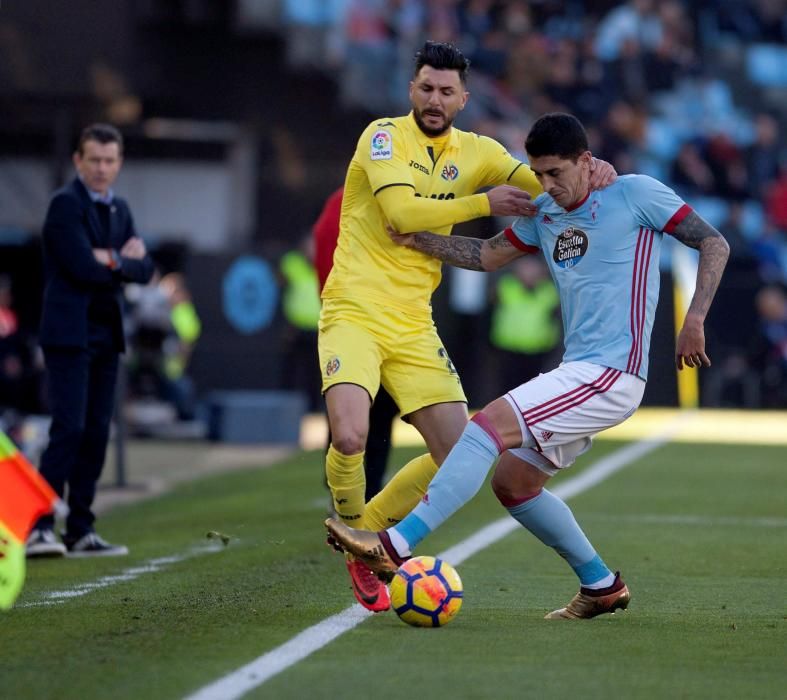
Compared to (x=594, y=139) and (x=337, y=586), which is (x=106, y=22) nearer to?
(x=594, y=139)

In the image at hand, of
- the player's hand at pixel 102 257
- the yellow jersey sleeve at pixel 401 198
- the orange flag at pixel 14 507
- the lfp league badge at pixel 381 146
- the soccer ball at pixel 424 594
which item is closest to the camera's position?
the orange flag at pixel 14 507

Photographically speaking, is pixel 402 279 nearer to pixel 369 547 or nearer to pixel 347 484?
pixel 347 484

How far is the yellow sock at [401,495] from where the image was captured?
7125 millimetres

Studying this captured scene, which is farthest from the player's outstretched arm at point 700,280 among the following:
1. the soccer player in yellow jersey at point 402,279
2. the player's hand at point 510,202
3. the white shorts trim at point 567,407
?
the soccer player in yellow jersey at point 402,279

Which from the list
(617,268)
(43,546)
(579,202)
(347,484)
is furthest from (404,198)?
A: (43,546)

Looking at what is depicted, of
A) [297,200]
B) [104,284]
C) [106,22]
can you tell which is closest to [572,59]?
[297,200]

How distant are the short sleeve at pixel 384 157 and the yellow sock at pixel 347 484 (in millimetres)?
1074

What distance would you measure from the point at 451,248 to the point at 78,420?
2.90 metres

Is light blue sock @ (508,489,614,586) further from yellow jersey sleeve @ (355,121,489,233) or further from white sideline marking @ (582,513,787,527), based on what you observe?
white sideline marking @ (582,513,787,527)

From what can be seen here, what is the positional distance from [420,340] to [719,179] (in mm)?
20129

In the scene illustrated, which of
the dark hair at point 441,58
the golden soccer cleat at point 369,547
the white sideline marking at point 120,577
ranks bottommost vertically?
the white sideline marking at point 120,577

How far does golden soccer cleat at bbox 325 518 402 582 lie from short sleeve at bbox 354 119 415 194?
146cm

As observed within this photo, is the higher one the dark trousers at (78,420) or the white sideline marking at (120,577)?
the dark trousers at (78,420)

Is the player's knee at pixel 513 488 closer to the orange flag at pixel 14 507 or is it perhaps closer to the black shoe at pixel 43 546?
the orange flag at pixel 14 507
